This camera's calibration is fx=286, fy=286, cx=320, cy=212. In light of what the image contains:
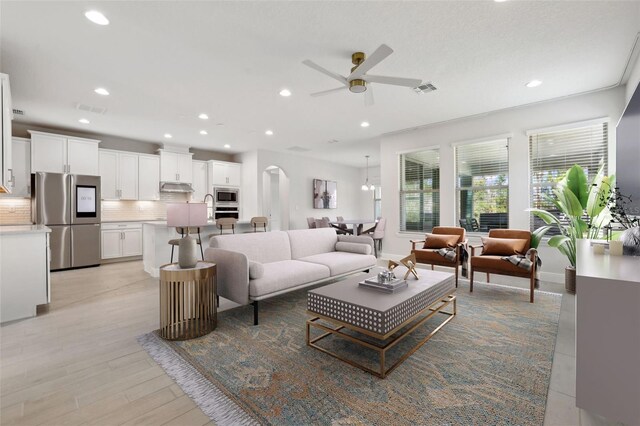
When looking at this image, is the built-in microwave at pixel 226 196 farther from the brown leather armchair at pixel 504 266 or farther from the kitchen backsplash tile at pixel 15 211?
the brown leather armchair at pixel 504 266

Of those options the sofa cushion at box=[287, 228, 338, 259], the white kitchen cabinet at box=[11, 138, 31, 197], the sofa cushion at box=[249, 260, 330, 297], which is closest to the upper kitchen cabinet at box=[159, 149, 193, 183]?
the white kitchen cabinet at box=[11, 138, 31, 197]

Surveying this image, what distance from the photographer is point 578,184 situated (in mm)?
3674

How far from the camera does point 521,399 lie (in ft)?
5.59

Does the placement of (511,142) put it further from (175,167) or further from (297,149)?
(175,167)

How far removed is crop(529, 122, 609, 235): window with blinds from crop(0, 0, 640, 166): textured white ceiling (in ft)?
2.10

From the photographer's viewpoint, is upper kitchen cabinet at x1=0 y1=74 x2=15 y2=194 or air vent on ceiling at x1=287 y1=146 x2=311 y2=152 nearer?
upper kitchen cabinet at x1=0 y1=74 x2=15 y2=194

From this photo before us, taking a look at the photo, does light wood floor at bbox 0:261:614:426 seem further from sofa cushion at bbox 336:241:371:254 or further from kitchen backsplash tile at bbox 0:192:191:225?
kitchen backsplash tile at bbox 0:192:191:225

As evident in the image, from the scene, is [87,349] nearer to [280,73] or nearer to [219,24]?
[219,24]

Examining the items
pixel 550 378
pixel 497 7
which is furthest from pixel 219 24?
pixel 550 378

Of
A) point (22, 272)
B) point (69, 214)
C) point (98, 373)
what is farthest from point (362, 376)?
point (69, 214)

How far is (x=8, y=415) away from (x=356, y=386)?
197 cm

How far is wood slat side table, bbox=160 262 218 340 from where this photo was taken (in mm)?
2502

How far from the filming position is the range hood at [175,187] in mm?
6896

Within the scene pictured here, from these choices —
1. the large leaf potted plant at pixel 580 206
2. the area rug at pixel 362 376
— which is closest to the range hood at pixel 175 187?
the area rug at pixel 362 376
